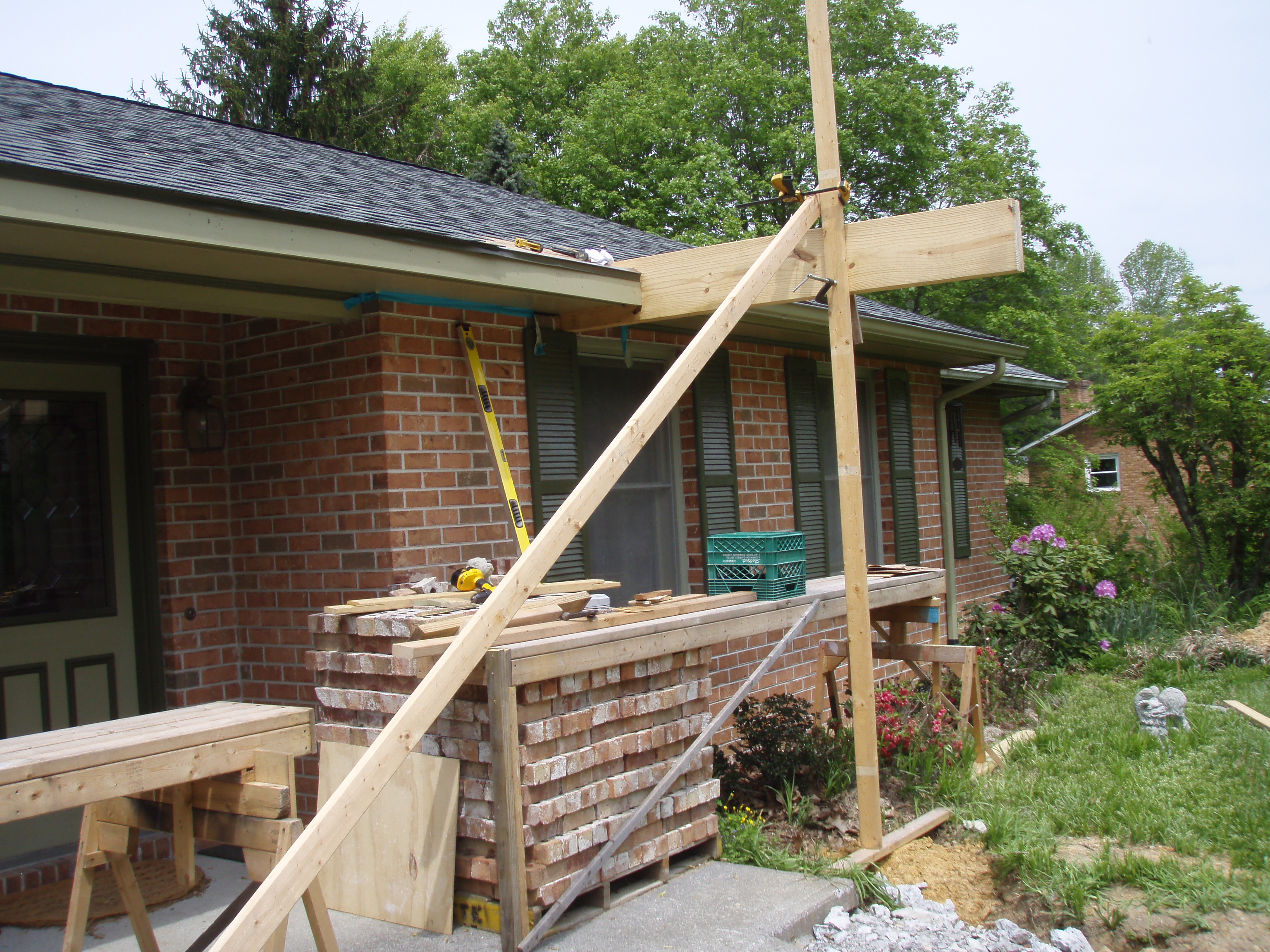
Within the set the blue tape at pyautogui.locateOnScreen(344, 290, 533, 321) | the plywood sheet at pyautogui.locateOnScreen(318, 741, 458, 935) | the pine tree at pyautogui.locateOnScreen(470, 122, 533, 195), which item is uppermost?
the pine tree at pyautogui.locateOnScreen(470, 122, 533, 195)

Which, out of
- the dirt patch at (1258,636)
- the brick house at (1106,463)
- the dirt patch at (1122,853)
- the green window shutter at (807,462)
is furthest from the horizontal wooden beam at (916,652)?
the brick house at (1106,463)

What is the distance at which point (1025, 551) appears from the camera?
30.9ft

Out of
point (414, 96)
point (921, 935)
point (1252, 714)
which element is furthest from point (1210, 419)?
point (414, 96)

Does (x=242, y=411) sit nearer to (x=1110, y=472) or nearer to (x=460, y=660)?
(x=460, y=660)

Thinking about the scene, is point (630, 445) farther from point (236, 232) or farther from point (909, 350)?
point (909, 350)

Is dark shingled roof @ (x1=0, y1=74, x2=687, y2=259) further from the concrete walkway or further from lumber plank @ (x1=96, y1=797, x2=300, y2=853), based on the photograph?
the concrete walkway

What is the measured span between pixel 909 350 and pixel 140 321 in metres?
5.86

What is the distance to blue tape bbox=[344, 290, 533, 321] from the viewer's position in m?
4.28

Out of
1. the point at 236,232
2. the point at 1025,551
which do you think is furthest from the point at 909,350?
the point at 236,232

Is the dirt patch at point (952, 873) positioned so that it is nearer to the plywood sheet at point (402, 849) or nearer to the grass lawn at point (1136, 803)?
the grass lawn at point (1136, 803)

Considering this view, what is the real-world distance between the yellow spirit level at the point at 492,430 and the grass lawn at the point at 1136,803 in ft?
8.20

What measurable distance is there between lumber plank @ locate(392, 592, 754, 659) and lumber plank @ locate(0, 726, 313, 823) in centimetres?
55

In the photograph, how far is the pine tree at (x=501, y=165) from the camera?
60.5 feet

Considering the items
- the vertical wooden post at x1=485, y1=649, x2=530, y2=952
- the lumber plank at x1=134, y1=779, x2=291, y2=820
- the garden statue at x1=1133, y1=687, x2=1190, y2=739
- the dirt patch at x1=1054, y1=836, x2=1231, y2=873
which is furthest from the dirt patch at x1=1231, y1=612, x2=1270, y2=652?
the lumber plank at x1=134, y1=779, x2=291, y2=820
